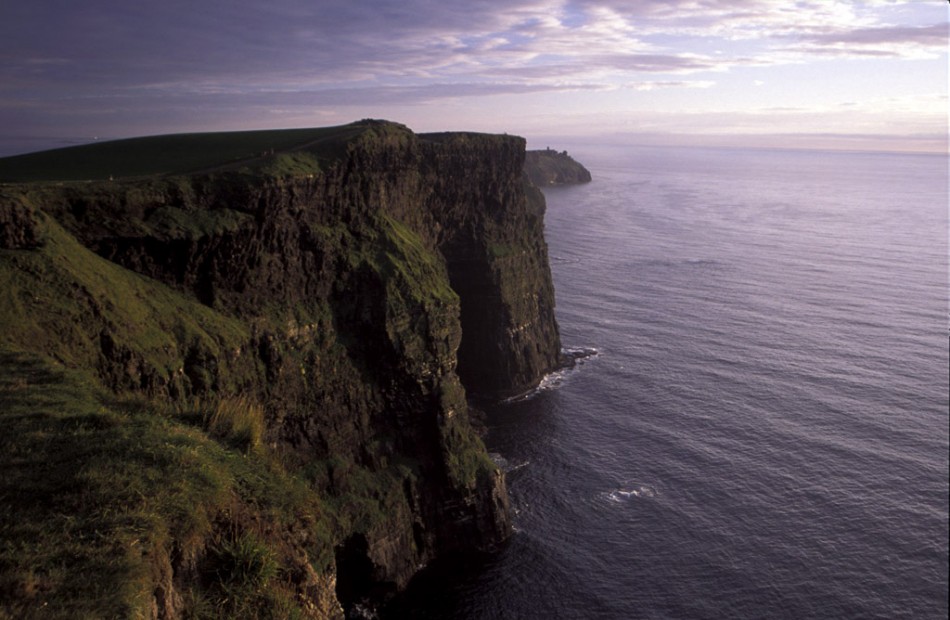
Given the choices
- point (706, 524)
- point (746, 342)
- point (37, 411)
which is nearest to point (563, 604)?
point (706, 524)

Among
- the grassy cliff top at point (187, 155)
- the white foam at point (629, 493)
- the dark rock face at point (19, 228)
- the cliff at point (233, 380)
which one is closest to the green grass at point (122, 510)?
the cliff at point (233, 380)

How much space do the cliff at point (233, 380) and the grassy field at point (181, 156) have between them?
0.50 meters

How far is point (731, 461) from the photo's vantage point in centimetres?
6291

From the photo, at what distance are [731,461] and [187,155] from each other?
195 feet

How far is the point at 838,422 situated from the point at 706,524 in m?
22.7

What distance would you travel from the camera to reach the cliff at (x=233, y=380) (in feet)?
53.0

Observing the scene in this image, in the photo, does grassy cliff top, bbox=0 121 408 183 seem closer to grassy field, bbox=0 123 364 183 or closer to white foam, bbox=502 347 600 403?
grassy field, bbox=0 123 364 183

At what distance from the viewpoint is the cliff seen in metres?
16.2

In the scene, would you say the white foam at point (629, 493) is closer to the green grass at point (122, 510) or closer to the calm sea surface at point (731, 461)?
the calm sea surface at point (731, 461)

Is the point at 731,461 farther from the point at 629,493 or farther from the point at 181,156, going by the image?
the point at 181,156

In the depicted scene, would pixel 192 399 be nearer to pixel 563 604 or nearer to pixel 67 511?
pixel 67 511

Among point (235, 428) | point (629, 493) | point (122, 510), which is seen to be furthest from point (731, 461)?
point (122, 510)

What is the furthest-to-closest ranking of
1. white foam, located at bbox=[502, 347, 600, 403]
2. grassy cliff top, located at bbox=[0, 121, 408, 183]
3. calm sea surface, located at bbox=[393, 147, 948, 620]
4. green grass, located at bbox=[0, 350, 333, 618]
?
white foam, located at bbox=[502, 347, 600, 403] < grassy cliff top, located at bbox=[0, 121, 408, 183] < calm sea surface, located at bbox=[393, 147, 948, 620] < green grass, located at bbox=[0, 350, 333, 618]

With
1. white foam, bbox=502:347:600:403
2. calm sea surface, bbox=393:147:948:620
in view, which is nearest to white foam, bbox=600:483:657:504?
calm sea surface, bbox=393:147:948:620
